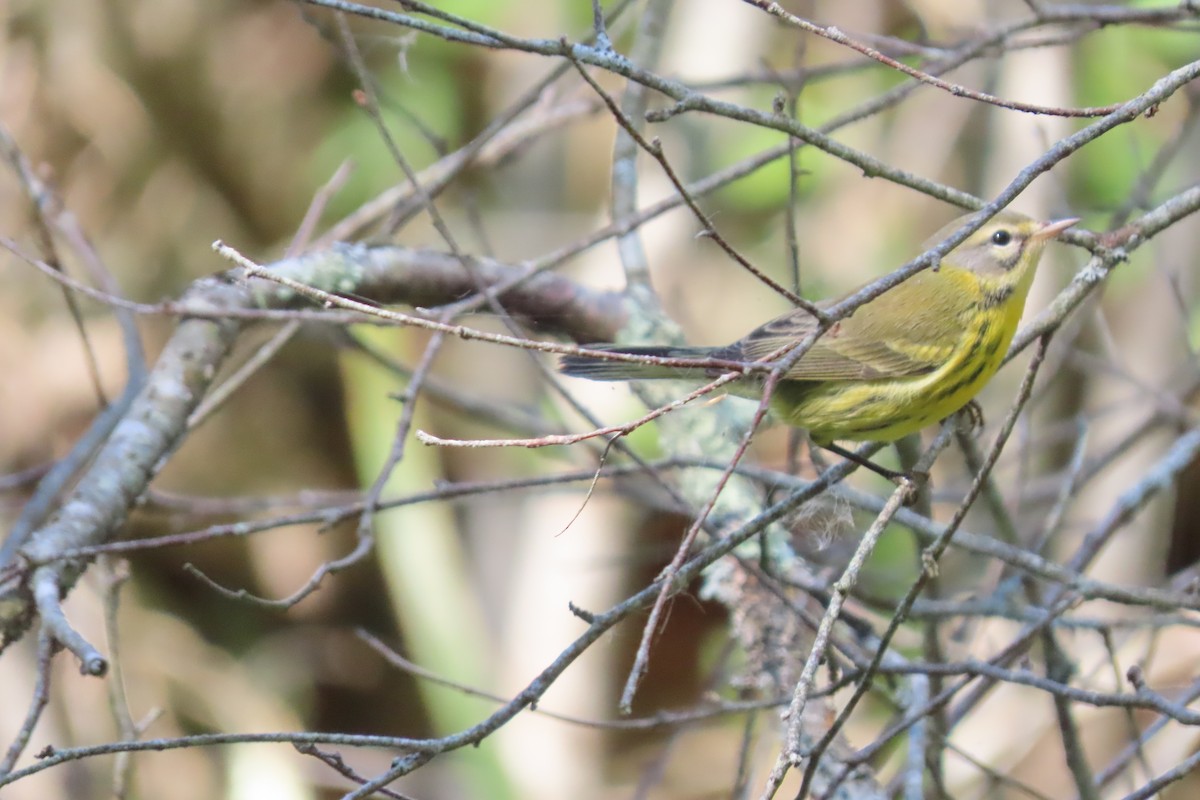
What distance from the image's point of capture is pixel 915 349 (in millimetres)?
3018

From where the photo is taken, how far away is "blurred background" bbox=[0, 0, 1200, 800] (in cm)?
512

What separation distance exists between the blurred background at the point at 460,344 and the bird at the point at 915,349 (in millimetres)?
1708

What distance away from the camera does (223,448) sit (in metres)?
5.95

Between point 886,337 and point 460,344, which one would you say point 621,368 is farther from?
point 460,344

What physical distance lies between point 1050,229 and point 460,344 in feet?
13.8

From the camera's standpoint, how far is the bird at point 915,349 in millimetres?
2896

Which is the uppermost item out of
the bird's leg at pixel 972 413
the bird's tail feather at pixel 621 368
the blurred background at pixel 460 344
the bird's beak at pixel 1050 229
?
the blurred background at pixel 460 344

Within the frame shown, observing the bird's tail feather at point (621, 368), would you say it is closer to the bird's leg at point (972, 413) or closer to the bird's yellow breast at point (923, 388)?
the bird's yellow breast at point (923, 388)

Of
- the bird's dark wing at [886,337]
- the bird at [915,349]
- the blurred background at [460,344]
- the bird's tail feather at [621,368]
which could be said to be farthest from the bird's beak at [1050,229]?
the blurred background at [460,344]

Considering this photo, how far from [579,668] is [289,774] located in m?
1.47

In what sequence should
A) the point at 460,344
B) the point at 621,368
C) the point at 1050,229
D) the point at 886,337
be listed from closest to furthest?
the point at 621,368 < the point at 1050,229 < the point at 886,337 < the point at 460,344

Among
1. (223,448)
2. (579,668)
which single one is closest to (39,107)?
(223,448)

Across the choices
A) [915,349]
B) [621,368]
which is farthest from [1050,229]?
[621,368]

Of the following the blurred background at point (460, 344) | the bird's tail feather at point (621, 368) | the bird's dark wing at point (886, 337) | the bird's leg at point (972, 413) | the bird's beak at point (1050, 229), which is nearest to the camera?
the bird's tail feather at point (621, 368)
